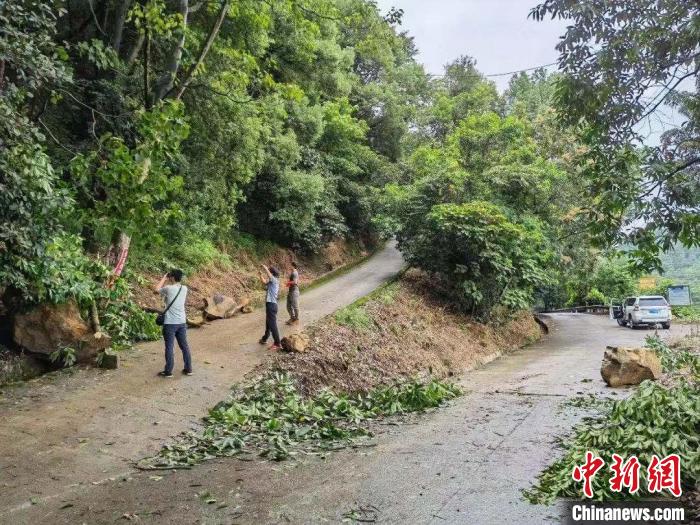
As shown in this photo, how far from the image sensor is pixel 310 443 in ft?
23.2

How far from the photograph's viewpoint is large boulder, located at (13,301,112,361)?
8.78 meters

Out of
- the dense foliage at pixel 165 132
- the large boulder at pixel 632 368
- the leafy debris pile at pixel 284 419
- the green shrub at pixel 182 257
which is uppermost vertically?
the dense foliage at pixel 165 132

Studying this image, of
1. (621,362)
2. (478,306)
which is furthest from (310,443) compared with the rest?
(478,306)

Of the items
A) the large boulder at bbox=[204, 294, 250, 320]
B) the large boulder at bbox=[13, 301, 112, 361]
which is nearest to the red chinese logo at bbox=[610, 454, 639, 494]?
the large boulder at bbox=[13, 301, 112, 361]

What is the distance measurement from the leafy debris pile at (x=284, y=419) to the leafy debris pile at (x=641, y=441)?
108 inches

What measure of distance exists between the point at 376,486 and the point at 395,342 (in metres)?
9.52

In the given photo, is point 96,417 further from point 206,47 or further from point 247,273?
point 247,273

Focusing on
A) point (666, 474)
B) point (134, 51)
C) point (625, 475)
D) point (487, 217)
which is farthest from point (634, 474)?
point (487, 217)

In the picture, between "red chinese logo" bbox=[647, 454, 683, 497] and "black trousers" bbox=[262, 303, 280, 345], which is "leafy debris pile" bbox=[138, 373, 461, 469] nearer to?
"black trousers" bbox=[262, 303, 280, 345]

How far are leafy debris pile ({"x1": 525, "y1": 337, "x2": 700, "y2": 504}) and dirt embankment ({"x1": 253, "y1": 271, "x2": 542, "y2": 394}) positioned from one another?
5338mm

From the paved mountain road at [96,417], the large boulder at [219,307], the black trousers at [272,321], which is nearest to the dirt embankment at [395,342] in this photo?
the black trousers at [272,321]

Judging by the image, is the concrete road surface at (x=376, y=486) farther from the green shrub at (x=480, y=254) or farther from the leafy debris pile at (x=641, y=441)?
the green shrub at (x=480, y=254)

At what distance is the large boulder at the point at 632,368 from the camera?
10539 mm

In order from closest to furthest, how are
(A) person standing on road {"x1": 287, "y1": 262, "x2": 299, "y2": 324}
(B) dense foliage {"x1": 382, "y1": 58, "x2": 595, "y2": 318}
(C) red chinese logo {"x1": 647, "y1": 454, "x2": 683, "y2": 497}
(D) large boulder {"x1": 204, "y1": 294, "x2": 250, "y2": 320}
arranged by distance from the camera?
1. (C) red chinese logo {"x1": 647, "y1": 454, "x2": 683, "y2": 497}
2. (A) person standing on road {"x1": 287, "y1": 262, "x2": 299, "y2": 324}
3. (D) large boulder {"x1": 204, "y1": 294, "x2": 250, "y2": 320}
4. (B) dense foliage {"x1": 382, "y1": 58, "x2": 595, "y2": 318}
